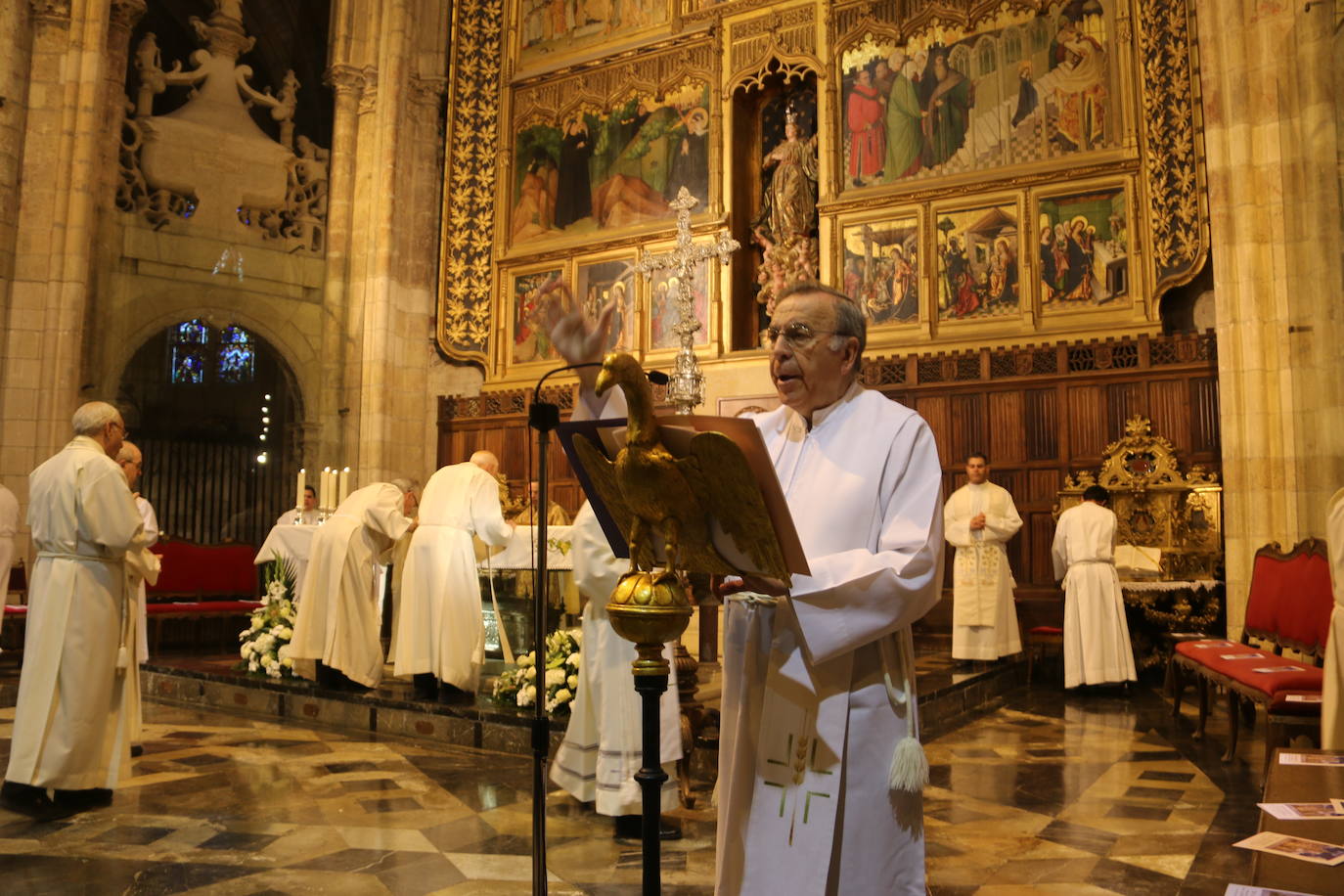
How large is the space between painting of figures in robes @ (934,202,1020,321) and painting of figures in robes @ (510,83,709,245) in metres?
2.99

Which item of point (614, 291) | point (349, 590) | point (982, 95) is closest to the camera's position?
point (349, 590)

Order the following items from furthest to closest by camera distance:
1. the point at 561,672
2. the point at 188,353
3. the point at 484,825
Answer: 1. the point at 188,353
2. the point at 561,672
3. the point at 484,825

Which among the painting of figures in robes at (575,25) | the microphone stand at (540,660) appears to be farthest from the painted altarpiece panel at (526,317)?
the microphone stand at (540,660)

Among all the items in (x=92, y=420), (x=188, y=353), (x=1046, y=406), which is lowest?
(x=92, y=420)

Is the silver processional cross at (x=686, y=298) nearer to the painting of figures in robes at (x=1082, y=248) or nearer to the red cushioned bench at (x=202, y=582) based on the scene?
the painting of figures in robes at (x=1082, y=248)

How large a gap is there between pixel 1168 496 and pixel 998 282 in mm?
2739

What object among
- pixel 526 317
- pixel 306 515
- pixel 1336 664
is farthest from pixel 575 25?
pixel 1336 664

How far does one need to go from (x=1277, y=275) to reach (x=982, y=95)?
12.1 ft

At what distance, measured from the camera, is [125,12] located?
38.3 feet

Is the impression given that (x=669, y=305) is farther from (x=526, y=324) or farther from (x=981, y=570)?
(x=981, y=570)

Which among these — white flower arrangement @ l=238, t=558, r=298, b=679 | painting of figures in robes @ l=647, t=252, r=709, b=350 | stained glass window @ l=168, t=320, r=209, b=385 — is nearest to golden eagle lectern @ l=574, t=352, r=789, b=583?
white flower arrangement @ l=238, t=558, r=298, b=679

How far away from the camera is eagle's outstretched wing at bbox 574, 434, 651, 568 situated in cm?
220

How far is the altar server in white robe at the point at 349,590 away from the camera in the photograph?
22.9ft

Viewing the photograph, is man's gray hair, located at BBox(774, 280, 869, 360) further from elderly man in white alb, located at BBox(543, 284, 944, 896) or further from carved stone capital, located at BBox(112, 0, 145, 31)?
carved stone capital, located at BBox(112, 0, 145, 31)
